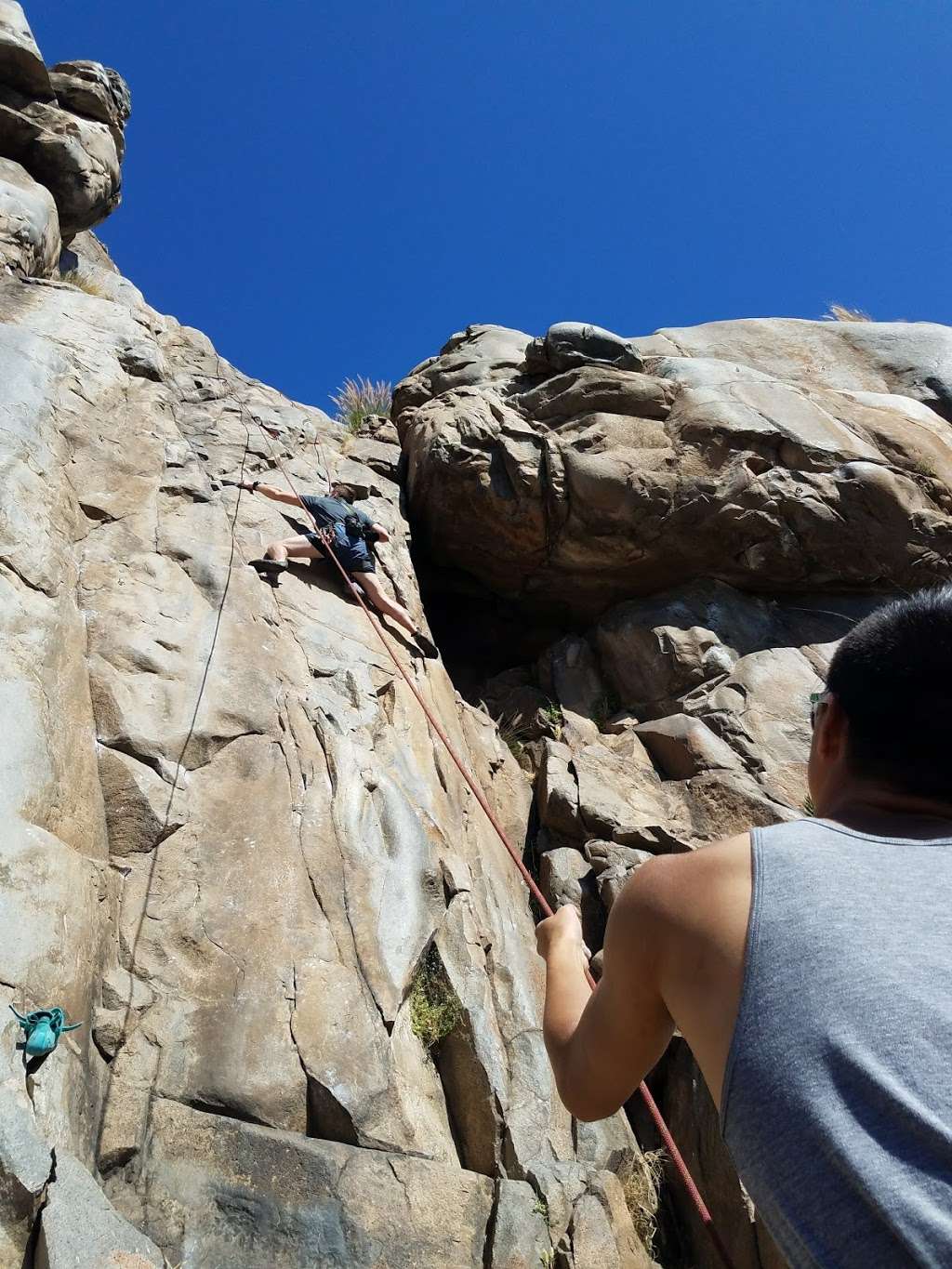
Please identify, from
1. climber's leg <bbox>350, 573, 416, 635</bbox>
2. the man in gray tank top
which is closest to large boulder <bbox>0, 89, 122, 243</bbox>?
climber's leg <bbox>350, 573, 416, 635</bbox>

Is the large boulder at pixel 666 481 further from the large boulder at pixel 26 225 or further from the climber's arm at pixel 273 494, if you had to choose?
the large boulder at pixel 26 225

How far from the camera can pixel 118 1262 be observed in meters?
3.38

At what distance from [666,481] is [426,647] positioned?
4.30 metres

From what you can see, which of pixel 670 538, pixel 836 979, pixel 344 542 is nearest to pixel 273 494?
pixel 344 542

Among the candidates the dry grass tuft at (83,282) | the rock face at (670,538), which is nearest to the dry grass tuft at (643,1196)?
the rock face at (670,538)

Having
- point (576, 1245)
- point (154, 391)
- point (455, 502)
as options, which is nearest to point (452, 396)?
point (455, 502)

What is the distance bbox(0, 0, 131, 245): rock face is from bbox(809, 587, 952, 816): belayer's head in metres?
14.1

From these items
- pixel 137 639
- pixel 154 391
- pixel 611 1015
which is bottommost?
pixel 611 1015

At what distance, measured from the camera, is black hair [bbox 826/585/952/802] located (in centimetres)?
153

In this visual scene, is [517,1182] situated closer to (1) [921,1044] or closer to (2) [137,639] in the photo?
(2) [137,639]

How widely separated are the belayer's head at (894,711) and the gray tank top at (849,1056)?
0.67ft

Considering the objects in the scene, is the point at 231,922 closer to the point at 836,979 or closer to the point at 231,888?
the point at 231,888

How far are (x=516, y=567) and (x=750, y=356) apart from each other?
5.55 metres

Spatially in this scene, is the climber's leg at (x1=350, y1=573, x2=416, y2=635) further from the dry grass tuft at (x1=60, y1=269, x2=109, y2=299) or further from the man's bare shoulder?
the man's bare shoulder
